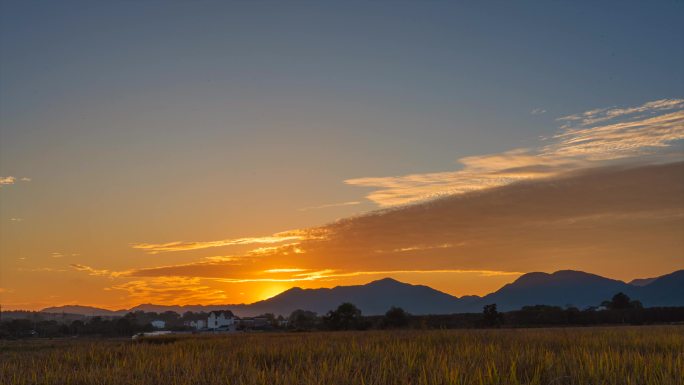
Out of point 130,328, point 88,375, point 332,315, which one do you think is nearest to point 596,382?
point 88,375

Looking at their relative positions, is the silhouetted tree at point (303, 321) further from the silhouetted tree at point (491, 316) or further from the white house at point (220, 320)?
the white house at point (220, 320)

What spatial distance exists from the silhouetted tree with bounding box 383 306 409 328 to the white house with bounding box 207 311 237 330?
75642 millimetres

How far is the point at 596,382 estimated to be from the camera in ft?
27.8

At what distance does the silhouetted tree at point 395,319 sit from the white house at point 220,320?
75642 millimetres

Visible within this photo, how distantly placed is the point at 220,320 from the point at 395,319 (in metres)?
83.5

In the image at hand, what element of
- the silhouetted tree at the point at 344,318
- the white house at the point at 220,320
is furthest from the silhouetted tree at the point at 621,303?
the white house at the point at 220,320

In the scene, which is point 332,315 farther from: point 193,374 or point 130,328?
point 193,374

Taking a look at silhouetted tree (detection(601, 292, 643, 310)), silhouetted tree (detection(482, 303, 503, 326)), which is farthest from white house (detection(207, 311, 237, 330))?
silhouetted tree (detection(601, 292, 643, 310))

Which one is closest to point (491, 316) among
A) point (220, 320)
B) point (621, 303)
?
point (621, 303)

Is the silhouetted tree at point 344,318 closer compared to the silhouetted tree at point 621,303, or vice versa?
the silhouetted tree at point 344,318

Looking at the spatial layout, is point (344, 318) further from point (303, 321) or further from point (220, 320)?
point (220, 320)

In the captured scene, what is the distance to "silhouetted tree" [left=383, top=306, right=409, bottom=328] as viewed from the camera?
9044 cm

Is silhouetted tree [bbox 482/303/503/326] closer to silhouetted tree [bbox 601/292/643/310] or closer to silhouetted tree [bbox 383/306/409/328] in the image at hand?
silhouetted tree [bbox 383/306/409/328]

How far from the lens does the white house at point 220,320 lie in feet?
525
